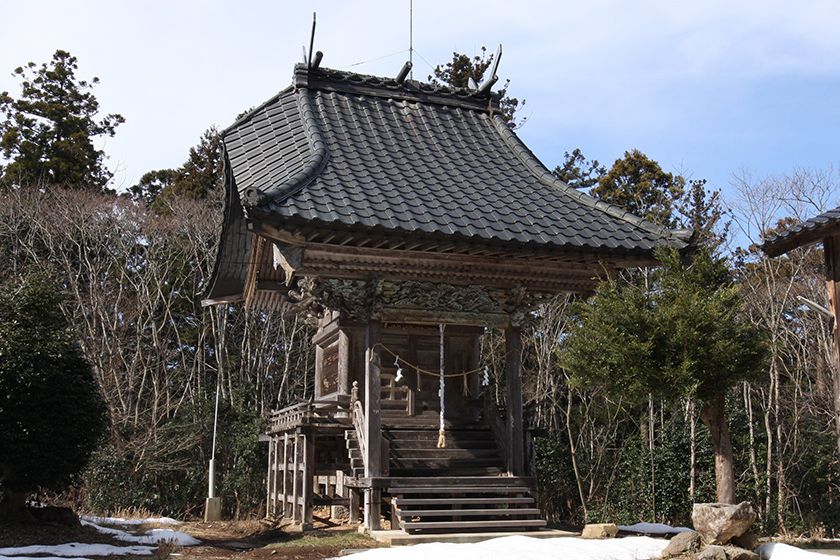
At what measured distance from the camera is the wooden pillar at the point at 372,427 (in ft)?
30.9

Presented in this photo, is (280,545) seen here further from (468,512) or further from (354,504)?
(468,512)

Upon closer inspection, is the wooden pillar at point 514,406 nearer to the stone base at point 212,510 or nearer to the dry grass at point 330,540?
the dry grass at point 330,540

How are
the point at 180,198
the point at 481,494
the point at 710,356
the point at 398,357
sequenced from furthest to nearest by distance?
the point at 180,198 < the point at 398,357 < the point at 481,494 < the point at 710,356

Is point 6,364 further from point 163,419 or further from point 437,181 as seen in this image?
point 163,419

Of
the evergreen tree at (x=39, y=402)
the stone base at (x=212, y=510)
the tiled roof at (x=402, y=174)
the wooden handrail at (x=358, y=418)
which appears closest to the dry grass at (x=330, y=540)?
the wooden handrail at (x=358, y=418)

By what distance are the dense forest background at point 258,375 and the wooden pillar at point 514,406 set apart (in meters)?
4.62

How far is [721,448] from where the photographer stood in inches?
309

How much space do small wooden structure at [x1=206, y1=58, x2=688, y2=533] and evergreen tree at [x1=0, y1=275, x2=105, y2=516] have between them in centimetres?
264

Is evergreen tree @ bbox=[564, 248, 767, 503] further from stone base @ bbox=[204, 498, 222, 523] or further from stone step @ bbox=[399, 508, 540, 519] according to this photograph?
stone base @ bbox=[204, 498, 222, 523]

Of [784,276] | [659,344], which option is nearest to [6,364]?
[659,344]

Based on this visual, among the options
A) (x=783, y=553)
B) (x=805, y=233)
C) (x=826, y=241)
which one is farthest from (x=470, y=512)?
(x=826, y=241)

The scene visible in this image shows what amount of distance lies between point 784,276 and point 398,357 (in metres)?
11.7

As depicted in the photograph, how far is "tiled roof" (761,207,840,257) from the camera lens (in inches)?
328

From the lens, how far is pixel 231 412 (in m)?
19.4
